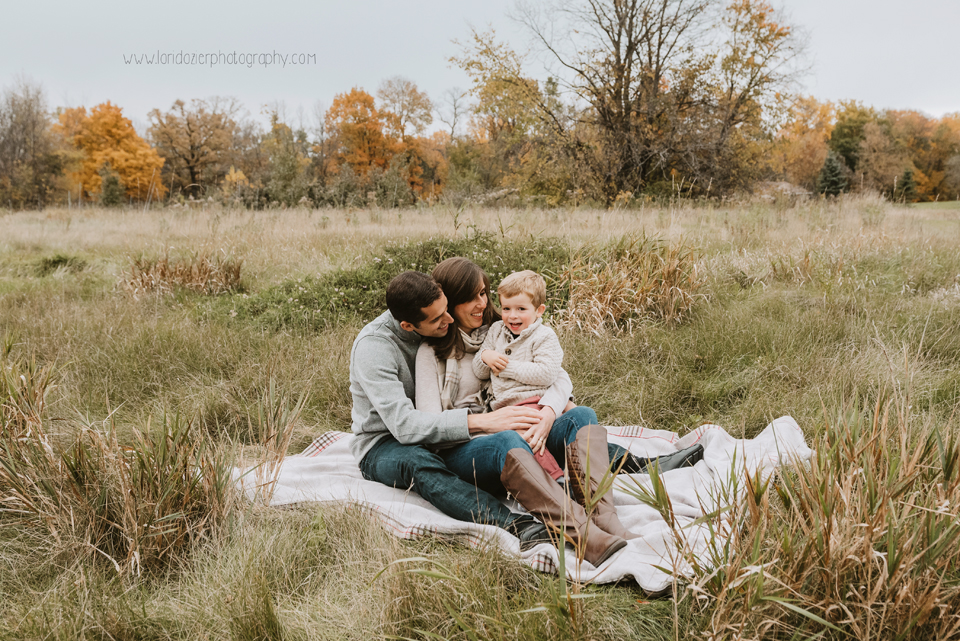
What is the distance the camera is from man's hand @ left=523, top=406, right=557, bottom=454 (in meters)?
2.62

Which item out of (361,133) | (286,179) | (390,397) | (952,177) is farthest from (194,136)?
(952,177)

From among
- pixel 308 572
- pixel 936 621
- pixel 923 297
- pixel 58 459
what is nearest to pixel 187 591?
pixel 308 572

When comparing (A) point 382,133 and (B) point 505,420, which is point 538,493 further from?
(A) point 382,133

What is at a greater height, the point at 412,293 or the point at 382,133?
the point at 382,133

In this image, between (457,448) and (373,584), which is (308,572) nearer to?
(373,584)

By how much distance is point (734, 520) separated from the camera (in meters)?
1.53

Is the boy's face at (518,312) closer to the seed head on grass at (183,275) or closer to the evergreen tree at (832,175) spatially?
the seed head on grass at (183,275)

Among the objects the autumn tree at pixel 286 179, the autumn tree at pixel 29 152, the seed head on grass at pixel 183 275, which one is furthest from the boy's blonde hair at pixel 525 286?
the autumn tree at pixel 29 152

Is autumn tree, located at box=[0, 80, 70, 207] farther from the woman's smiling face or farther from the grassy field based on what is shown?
the woman's smiling face

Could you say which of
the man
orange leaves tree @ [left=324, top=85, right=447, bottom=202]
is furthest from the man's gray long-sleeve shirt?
orange leaves tree @ [left=324, top=85, right=447, bottom=202]

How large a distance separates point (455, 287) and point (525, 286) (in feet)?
1.19

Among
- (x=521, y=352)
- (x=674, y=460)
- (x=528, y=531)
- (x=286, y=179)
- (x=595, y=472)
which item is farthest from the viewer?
(x=286, y=179)

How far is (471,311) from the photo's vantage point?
9.50ft

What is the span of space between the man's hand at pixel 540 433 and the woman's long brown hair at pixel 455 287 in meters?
0.58
